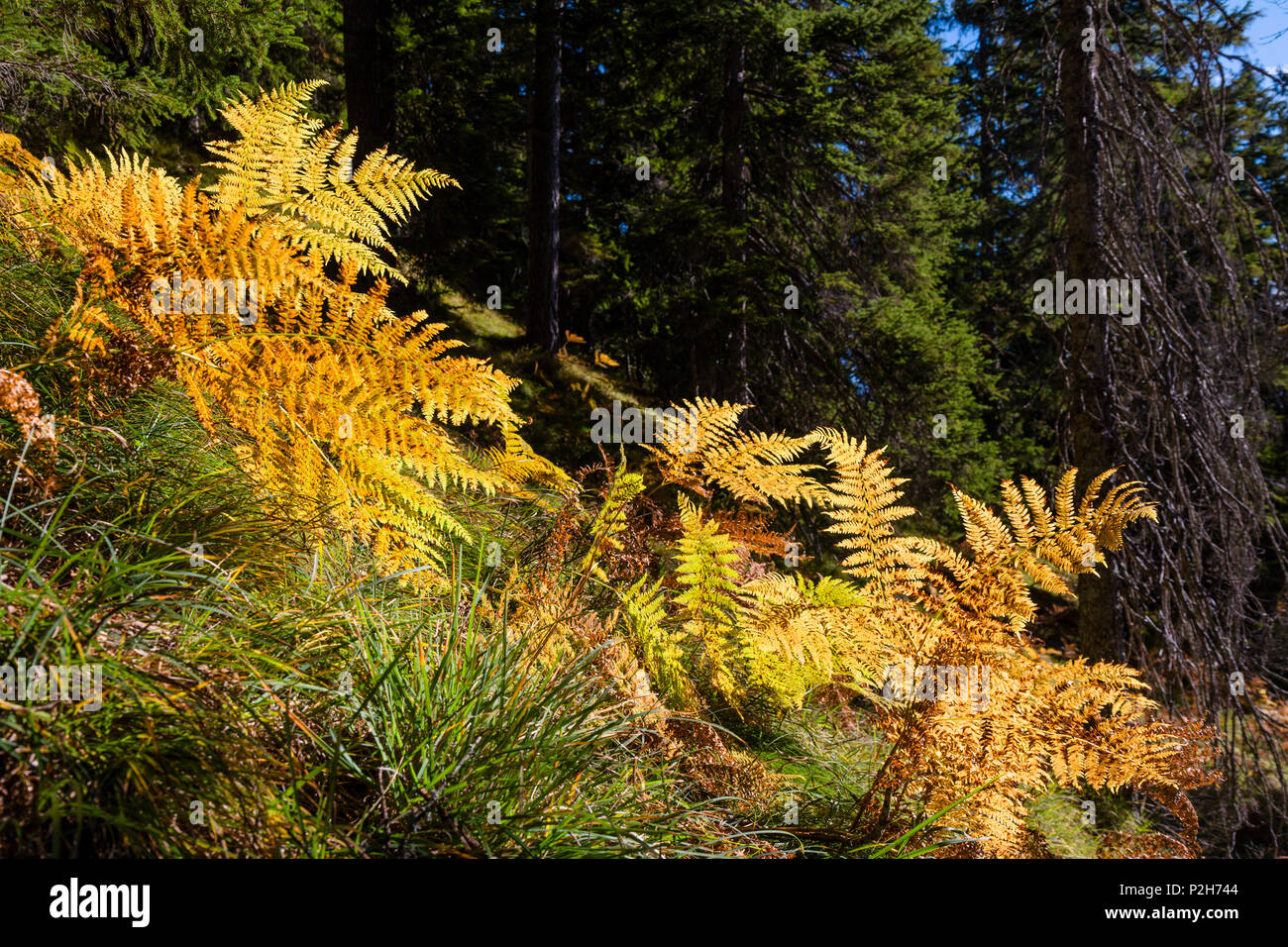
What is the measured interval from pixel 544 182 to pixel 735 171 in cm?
212

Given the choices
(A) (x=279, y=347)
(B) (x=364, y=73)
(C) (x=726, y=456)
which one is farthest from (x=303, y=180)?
(B) (x=364, y=73)

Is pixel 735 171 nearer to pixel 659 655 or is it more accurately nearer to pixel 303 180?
pixel 303 180

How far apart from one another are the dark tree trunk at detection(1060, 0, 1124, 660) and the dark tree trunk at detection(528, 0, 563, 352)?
4763 mm

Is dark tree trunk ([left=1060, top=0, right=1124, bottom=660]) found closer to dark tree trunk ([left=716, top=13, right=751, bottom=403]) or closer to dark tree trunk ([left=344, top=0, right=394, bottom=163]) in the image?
dark tree trunk ([left=716, top=13, right=751, bottom=403])

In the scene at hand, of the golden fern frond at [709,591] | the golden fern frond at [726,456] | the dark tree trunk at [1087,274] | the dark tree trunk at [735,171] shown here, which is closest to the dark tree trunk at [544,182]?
the dark tree trunk at [735,171]

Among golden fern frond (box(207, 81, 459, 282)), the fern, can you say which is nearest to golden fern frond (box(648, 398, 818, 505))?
the fern

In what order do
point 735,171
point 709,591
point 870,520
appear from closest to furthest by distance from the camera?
1. point 870,520
2. point 709,591
3. point 735,171

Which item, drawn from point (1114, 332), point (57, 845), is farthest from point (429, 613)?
point (1114, 332)

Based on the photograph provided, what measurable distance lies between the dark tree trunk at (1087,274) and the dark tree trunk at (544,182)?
188 inches

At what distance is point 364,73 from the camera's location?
6.23 metres

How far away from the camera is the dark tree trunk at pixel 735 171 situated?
6.75m

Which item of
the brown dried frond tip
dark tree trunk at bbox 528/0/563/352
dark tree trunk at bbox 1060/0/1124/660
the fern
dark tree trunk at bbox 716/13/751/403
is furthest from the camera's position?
dark tree trunk at bbox 528/0/563/352

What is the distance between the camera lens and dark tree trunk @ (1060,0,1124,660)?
15.8ft

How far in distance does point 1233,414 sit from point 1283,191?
13278 mm
